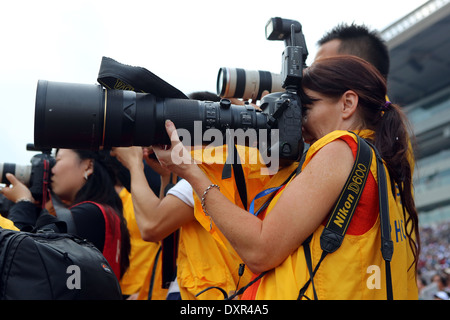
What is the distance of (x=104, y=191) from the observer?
2.38 metres

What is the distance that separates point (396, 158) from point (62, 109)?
0.96m

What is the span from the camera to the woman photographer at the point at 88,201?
2.11 meters

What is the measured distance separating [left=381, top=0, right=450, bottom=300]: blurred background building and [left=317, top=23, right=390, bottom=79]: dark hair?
1839cm

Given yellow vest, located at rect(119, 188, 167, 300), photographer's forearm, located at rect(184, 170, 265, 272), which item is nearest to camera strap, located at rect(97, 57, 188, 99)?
photographer's forearm, located at rect(184, 170, 265, 272)

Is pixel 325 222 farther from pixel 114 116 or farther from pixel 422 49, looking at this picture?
pixel 422 49

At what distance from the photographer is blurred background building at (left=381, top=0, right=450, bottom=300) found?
22781 mm

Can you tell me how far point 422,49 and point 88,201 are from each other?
25592 millimetres

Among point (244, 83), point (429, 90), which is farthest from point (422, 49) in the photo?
point (244, 83)

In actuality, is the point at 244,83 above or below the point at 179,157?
above

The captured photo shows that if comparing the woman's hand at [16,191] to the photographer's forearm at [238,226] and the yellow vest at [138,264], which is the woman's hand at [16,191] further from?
the photographer's forearm at [238,226]

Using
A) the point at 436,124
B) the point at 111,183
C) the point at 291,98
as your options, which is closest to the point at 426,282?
the point at 111,183

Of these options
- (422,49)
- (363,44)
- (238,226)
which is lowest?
(238,226)

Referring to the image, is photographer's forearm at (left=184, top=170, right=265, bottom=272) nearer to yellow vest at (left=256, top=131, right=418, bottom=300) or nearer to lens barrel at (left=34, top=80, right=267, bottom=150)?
yellow vest at (left=256, top=131, right=418, bottom=300)

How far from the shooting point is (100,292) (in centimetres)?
128
